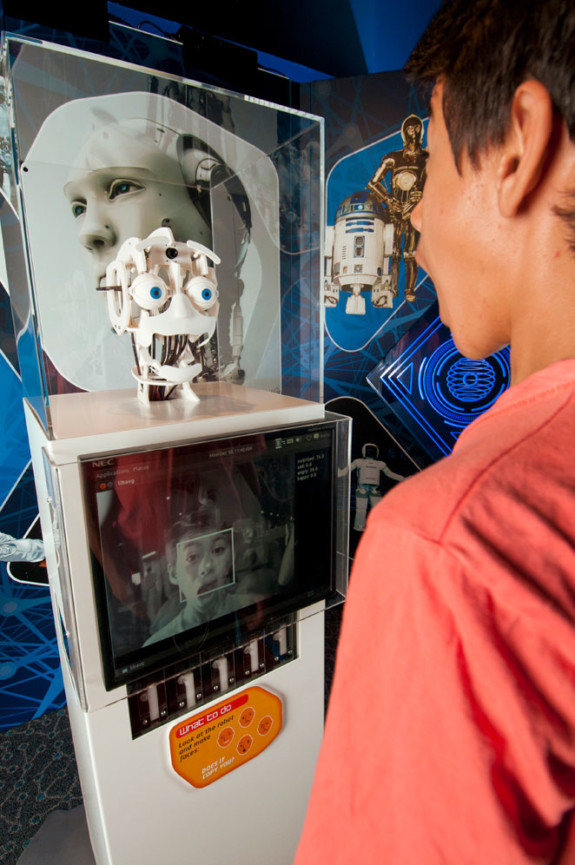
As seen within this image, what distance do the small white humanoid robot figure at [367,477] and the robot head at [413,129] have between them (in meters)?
1.49

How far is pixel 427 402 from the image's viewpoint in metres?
2.53

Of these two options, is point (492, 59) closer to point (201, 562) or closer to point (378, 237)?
point (201, 562)

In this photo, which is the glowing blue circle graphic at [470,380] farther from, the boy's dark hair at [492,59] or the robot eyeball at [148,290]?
the boy's dark hair at [492,59]

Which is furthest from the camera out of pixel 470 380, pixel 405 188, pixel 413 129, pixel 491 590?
pixel 470 380

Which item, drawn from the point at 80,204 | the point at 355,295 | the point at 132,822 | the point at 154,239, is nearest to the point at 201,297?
the point at 154,239

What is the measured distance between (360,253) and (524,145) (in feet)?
6.78

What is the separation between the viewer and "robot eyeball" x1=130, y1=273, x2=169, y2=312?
3.04 feet

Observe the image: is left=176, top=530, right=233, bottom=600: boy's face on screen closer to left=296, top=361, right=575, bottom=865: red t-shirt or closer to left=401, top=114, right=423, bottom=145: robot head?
left=296, top=361, right=575, bottom=865: red t-shirt

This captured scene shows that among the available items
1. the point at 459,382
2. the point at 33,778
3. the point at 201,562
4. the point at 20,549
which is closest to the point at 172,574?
the point at 201,562

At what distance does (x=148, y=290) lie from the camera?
93 centimetres

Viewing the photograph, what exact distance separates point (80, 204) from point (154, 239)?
433 mm

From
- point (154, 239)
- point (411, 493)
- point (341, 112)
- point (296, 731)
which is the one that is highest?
Answer: point (341, 112)

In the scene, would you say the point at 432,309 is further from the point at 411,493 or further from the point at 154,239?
the point at 411,493

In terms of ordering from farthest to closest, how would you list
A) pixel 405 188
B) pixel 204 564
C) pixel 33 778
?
pixel 405 188 < pixel 33 778 < pixel 204 564
